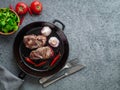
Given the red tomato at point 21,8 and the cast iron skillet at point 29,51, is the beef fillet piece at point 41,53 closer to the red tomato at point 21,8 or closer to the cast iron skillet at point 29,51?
the cast iron skillet at point 29,51

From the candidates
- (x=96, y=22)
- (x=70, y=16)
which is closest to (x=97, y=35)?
(x=96, y=22)

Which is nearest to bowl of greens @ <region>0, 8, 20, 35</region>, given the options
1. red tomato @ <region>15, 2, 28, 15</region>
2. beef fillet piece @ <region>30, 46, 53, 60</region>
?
red tomato @ <region>15, 2, 28, 15</region>

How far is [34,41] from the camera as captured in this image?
4.28 ft

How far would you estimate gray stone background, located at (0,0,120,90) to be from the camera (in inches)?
54.4

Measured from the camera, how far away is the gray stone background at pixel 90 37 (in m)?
1.38

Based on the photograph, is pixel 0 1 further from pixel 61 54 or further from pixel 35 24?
pixel 61 54

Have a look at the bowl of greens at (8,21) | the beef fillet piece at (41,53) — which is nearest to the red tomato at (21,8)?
the bowl of greens at (8,21)

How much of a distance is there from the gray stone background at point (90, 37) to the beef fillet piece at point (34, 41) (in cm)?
10

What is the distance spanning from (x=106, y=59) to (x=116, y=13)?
0.24 meters

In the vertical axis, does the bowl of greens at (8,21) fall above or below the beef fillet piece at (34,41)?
above

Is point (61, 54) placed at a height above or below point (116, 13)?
below

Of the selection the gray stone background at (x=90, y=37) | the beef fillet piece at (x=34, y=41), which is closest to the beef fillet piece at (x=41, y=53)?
the beef fillet piece at (x=34, y=41)

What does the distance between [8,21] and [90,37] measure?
1.35 ft

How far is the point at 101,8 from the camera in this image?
1.40 meters
